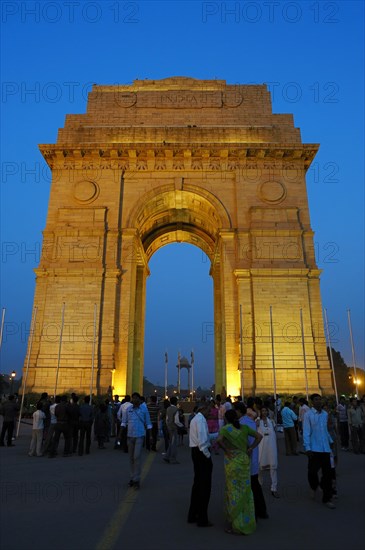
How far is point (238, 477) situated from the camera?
5.71 meters

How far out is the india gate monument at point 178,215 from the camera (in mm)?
24125

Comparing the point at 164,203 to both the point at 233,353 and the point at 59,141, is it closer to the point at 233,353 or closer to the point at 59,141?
the point at 59,141

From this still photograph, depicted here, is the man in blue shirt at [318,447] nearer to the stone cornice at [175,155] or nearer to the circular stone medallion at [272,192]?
the circular stone medallion at [272,192]

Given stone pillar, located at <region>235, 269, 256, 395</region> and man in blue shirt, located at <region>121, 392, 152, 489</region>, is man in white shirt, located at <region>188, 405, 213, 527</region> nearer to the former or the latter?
man in blue shirt, located at <region>121, 392, 152, 489</region>

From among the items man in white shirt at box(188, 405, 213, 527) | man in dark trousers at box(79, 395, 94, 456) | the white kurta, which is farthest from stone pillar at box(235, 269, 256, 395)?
man in white shirt at box(188, 405, 213, 527)

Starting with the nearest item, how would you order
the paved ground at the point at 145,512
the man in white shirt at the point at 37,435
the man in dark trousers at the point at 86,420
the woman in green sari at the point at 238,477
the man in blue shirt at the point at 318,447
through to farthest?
the paved ground at the point at 145,512 → the woman in green sari at the point at 238,477 → the man in blue shirt at the point at 318,447 → the man in white shirt at the point at 37,435 → the man in dark trousers at the point at 86,420

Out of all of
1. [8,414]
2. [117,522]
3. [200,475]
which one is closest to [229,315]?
[8,414]

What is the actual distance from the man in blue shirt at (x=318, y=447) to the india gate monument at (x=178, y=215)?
15156 millimetres

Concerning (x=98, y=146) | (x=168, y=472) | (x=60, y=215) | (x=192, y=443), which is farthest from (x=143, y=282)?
(x=192, y=443)

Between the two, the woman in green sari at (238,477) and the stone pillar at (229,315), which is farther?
the stone pillar at (229,315)

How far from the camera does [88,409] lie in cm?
1316

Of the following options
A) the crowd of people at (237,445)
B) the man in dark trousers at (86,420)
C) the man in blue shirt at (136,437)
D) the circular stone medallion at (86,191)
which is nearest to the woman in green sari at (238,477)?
the crowd of people at (237,445)

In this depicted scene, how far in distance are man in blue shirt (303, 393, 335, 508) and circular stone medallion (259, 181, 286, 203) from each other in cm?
2155

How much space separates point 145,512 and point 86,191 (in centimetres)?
2420
